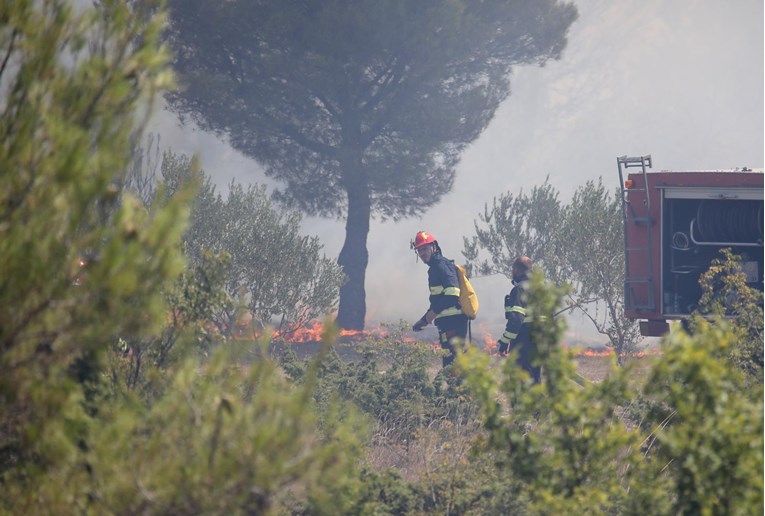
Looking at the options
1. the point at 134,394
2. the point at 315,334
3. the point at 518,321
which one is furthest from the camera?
the point at 315,334

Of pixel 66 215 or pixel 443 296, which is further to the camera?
pixel 443 296

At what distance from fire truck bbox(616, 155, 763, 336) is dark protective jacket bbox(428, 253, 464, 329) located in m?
2.20

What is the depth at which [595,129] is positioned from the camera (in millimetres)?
61625

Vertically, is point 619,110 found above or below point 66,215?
above

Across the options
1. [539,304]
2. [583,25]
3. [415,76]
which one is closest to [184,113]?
[415,76]

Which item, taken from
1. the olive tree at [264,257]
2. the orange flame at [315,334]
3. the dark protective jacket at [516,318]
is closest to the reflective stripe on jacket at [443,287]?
the dark protective jacket at [516,318]

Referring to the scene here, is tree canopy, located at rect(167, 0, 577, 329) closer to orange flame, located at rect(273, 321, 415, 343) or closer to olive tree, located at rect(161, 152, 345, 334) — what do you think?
orange flame, located at rect(273, 321, 415, 343)

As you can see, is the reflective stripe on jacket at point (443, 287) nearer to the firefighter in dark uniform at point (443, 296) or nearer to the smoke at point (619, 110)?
the firefighter in dark uniform at point (443, 296)

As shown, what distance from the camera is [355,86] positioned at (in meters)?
25.3

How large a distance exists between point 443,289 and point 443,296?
0.27 feet

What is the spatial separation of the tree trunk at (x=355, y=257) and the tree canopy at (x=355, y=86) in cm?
3

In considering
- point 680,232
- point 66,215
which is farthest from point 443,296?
point 66,215

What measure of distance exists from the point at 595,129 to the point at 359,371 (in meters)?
54.3

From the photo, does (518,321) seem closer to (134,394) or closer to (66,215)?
(134,394)
